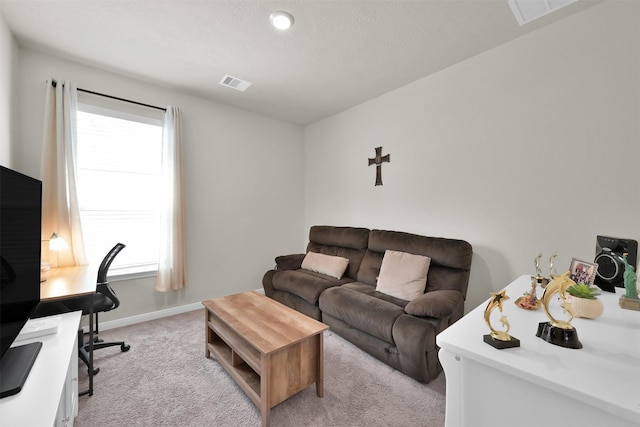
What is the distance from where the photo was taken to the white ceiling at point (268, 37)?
1.89 meters

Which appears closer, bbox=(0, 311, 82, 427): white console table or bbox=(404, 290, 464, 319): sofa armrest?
bbox=(0, 311, 82, 427): white console table

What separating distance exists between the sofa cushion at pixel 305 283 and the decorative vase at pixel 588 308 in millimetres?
1946

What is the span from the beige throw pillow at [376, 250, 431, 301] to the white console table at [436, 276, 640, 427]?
1.42 metres

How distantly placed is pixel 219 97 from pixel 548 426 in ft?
12.8

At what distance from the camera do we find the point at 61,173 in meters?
2.41

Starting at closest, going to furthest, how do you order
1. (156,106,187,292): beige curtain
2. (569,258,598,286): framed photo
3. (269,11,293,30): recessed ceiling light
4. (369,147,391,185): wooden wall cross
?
(569,258,598,286): framed photo, (269,11,293,30): recessed ceiling light, (156,106,187,292): beige curtain, (369,147,391,185): wooden wall cross

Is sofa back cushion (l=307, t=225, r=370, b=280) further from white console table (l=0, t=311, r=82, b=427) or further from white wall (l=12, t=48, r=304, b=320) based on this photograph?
white console table (l=0, t=311, r=82, b=427)

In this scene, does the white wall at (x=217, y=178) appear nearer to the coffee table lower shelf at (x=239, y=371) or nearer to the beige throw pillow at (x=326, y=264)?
the beige throw pillow at (x=326, y=264)

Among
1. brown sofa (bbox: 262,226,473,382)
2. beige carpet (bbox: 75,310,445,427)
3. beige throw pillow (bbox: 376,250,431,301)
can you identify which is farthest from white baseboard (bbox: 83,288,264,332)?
beige throw pillow (bbox: 376,250,431,301)

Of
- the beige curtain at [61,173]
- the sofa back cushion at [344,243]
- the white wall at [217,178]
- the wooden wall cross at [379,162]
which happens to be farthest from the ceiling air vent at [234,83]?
the sofa back cushion at [344,243]

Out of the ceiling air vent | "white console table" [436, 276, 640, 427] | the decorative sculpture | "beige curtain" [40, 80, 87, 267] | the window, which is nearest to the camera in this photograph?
"white console table" [436, 276, 640, 427]

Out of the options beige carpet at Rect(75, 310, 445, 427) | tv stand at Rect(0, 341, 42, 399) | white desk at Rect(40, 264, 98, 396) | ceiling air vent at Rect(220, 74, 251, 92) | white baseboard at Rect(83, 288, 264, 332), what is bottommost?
beige carpet at Rect(75, 310, 445, 427)

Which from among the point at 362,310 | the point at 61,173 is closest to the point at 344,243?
the point at 362,310

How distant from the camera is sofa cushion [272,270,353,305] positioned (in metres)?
2.71
